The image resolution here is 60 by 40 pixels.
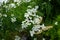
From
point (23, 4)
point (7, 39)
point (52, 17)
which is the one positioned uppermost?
point (23, 4)

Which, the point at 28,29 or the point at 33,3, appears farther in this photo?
the point at 33,3

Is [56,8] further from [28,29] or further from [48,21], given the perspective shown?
[28,29]

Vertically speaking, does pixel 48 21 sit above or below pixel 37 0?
below

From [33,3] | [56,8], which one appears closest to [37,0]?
[33,3]
